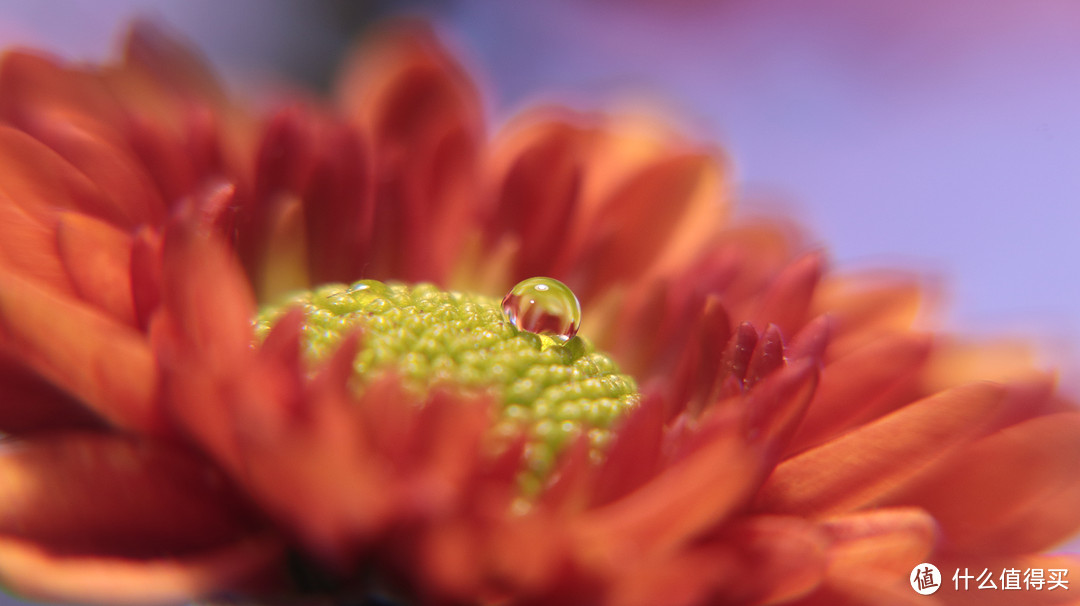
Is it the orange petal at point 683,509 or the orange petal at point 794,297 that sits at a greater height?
the orange petal at point 794,297

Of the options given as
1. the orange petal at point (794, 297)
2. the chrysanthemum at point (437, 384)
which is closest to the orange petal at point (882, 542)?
the chrysanthemum at point (437, 384)

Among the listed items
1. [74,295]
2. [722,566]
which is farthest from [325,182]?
[722,566]

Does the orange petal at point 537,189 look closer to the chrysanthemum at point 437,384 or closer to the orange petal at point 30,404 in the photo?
the chrysanthemum at point 437,384

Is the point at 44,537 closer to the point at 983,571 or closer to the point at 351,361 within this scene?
the point at 351,361

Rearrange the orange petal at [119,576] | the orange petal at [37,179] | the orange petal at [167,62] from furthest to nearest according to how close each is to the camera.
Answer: the orange petal at [167,62], the orange petal at [37,179], the orange petal at [119,576]

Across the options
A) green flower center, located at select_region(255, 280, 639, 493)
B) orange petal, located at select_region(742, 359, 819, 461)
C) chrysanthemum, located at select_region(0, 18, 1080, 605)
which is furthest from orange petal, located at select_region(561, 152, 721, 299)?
orange petal, located at select_region(742, 359, 819, 461)
